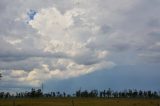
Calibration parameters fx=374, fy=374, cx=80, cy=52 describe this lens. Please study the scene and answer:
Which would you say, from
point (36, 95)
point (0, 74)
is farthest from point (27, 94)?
point (0, 74)

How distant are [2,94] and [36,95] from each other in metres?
19.7

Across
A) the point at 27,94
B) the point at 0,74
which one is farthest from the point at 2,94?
the point at 0,74

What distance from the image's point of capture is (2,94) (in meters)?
194

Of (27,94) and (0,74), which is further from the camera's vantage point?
(27,94)

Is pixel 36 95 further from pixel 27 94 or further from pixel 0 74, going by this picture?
pixel 0 74

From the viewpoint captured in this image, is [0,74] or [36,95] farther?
[36,95]

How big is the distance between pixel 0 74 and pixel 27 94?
348ft

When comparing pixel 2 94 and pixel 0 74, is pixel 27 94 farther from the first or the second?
pixel 0 74

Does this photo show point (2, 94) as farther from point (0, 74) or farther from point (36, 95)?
point (0, 74)

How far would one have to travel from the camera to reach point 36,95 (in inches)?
7367

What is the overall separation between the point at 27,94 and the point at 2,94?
1291 cm

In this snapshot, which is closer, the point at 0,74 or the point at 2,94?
the point at 0,74

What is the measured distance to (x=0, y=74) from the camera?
3538 inches
